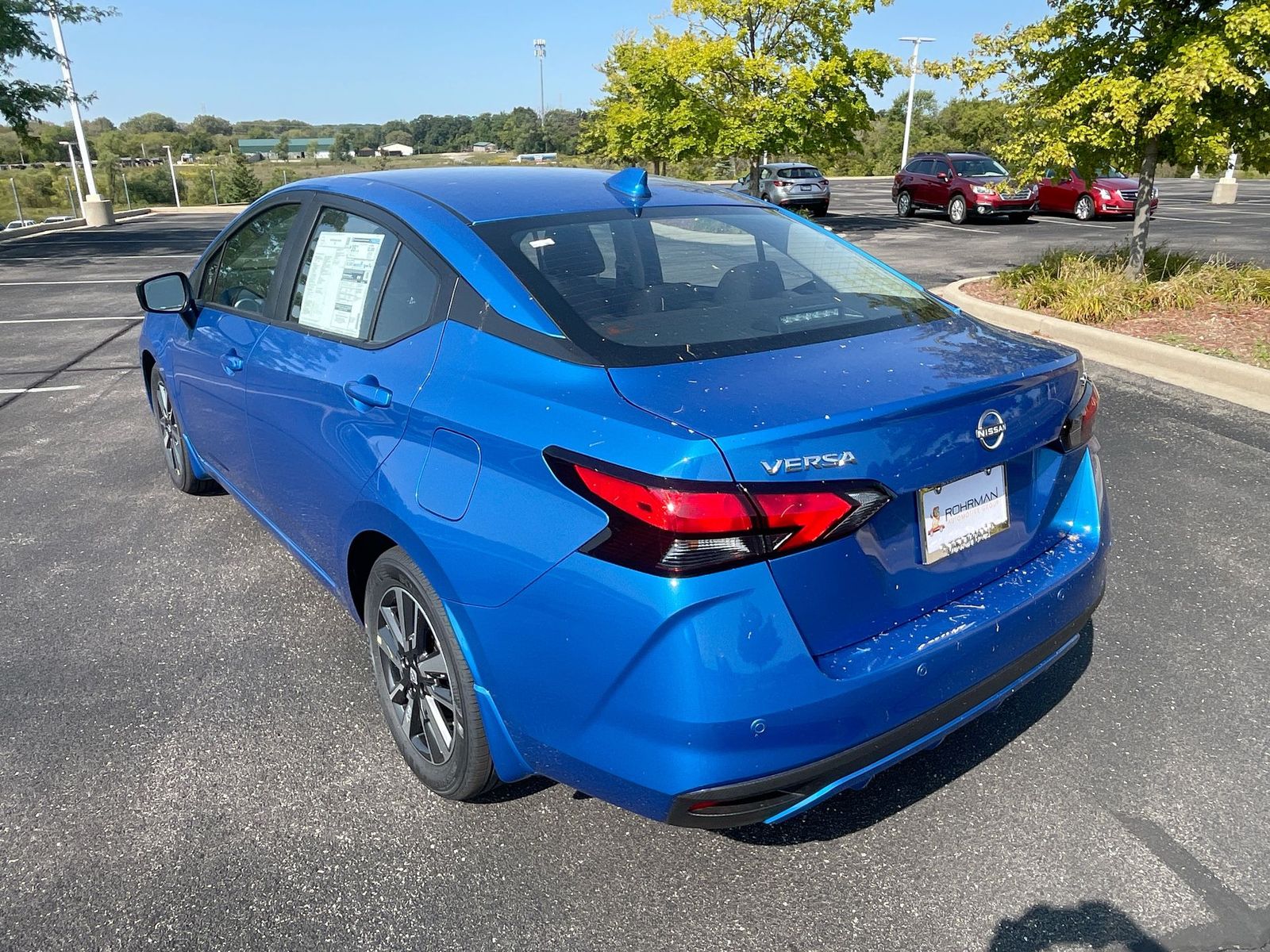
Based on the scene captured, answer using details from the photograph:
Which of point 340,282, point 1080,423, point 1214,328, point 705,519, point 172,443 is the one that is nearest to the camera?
point 705,519

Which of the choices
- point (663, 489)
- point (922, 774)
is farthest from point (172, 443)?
point (922, 774)

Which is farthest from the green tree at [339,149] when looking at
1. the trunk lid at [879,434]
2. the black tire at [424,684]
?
the trunk lid at [879,434]

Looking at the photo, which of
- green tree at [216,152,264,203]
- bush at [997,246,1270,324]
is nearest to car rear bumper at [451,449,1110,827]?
bush at [997,246,1270,324]

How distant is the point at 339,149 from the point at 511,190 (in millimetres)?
78448

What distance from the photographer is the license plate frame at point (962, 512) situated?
215cm

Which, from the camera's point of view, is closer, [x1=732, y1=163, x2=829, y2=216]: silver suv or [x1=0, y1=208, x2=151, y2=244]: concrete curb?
[x1=0, y1=208, x2=151, y2=244]: concrete curb

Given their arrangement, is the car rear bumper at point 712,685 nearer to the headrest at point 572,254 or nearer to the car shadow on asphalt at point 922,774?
the car shadow on asphalt at point 922,774

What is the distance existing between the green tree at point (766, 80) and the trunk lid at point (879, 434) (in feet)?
57.2

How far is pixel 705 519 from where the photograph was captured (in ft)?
6.08

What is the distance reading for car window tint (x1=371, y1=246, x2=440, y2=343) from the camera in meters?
2.66

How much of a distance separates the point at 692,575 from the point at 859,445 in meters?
0.47

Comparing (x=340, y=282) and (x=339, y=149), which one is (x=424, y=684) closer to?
(x=340, y=282)

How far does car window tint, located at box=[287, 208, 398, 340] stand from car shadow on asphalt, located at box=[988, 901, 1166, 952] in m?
2.38

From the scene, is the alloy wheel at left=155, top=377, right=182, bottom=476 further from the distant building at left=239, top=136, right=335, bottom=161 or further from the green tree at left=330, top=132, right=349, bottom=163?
the green tree at left=330, top=132, right=349, bottom=163
